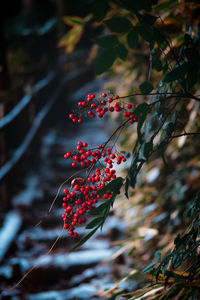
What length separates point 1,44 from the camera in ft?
9.89

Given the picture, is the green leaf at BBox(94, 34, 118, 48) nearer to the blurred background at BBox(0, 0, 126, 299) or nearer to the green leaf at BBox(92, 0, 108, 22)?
the green leaf at BBox(92, 0, 108, 22)

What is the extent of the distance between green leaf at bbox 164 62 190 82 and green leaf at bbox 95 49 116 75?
0.18 m

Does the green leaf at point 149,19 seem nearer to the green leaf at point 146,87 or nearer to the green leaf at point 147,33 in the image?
the green leaf at point 147,33

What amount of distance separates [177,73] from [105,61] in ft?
0.67

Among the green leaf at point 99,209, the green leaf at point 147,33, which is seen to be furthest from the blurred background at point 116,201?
the green leaf at point 99,209

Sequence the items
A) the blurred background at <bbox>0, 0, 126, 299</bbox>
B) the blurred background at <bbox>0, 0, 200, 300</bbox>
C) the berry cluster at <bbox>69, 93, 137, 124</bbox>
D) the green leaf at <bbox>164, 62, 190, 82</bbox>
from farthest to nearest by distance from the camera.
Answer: the blurred background at <bbox>0, 0, 126, 299</bbox> < the blurred background at <bbox>0, 0, 200, 300</bbox> < the berry cluster at <bbox>69, 93, 137, 124</bbox> < the green leaf at <bbox>164, 62, 190, 82</bbox>

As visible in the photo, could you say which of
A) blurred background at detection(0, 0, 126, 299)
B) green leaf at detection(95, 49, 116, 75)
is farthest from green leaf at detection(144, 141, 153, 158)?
blurred background at detection(0, 0, 126, 299)

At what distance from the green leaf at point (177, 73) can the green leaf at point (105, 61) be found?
0.58ft

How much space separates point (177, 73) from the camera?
666 mm

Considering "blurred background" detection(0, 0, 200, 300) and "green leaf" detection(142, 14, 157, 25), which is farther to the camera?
"blurred background" detection(0, 0, 200, 300)

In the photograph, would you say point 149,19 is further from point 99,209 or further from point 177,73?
point 99,209

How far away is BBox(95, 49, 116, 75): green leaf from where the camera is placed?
0.76 meters

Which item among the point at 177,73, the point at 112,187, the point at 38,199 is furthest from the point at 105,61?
the point at 38,199

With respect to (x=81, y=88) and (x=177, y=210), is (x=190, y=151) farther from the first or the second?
(x=81, y=88)
